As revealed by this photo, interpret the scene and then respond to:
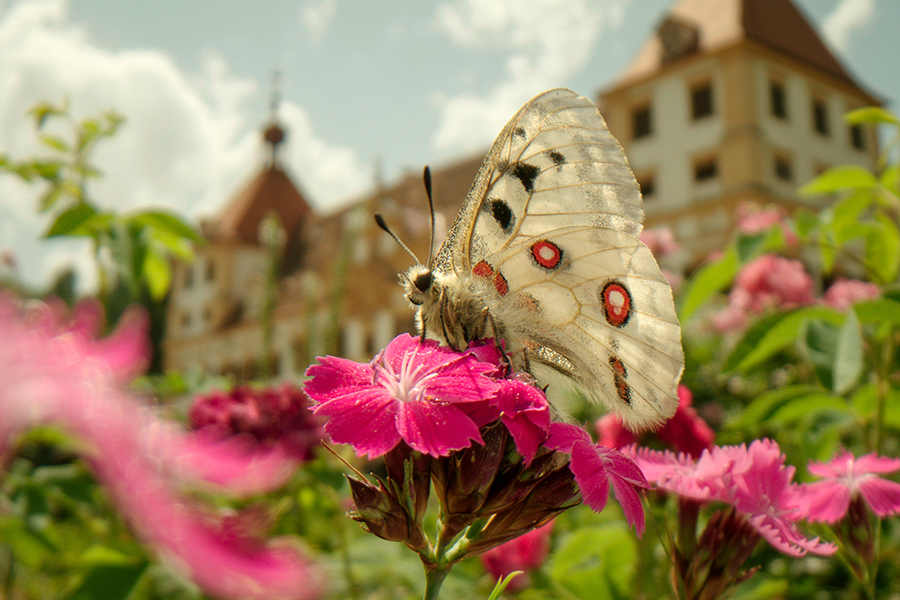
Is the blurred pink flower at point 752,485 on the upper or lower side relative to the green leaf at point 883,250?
lower

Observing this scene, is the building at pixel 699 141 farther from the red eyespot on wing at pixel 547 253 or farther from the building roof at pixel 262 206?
the red eyespot on wing at pixel 547 253

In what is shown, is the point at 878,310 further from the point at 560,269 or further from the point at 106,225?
the point at 106,225

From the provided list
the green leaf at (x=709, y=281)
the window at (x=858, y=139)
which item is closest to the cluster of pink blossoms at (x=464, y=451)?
the green leaf at (x=709, y=281)

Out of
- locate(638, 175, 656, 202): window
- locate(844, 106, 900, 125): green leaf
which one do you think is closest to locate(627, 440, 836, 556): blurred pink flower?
locate(844, 106, 900, 125): green leaf

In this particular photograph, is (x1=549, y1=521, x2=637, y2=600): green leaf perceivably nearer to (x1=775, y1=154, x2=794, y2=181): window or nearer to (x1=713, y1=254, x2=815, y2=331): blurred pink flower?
(x1=713, y1=254, x2=815, y2=331): blurred pink flower

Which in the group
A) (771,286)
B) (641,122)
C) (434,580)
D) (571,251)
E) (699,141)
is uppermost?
(641,122)

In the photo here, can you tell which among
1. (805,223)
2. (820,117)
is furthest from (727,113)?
(805,223)
